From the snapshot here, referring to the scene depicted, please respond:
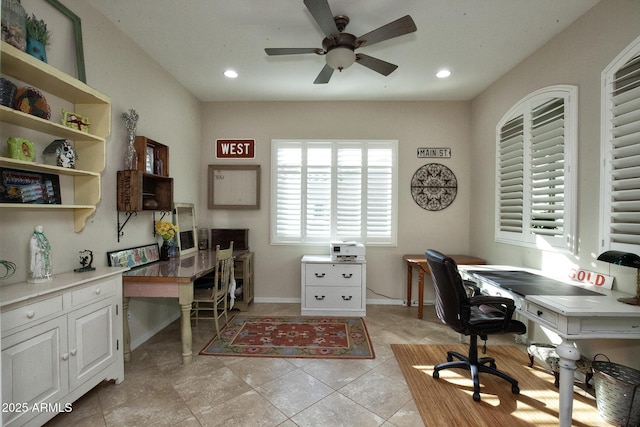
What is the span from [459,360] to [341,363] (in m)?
1.03

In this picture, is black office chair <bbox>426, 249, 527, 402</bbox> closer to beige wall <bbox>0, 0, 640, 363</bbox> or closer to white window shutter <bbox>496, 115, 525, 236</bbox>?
beige wall <bbox>0, 0, 640, 363</bbox>

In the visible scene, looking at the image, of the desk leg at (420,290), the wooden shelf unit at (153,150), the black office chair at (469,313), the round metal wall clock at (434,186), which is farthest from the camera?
the round metal wall clock at (434,186)

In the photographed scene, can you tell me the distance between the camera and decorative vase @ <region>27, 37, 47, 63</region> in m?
1.72

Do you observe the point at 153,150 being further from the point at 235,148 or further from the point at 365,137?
the point at 365,137

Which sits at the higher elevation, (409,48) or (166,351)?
(409,48)

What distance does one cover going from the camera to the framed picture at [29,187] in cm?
164

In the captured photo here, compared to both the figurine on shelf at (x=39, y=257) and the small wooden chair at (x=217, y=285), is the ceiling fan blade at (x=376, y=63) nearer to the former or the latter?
the small wooden chair at (x=217, y=285)

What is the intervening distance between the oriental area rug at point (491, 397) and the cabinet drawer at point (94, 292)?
235 cm

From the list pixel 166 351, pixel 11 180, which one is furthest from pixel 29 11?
pixel 166 351

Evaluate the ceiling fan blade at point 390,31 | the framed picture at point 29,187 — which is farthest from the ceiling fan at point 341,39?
the framed picture at point 29,187

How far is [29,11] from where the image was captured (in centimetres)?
181

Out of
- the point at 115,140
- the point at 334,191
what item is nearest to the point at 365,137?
the point at 334,191

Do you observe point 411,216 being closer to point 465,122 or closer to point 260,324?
point 465,122

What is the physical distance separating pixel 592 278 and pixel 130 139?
4.03m
